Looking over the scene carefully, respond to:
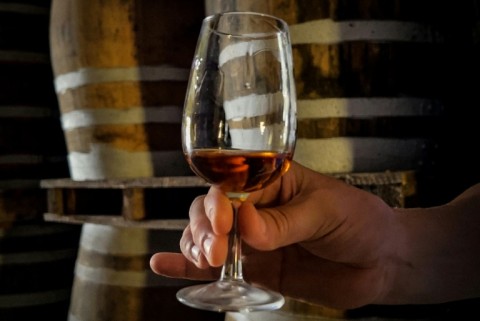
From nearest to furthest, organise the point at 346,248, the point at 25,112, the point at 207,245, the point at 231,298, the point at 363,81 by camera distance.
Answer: the point at 207,245, the point at 231,298, the point at 346,248, the point at 363,81, the point at 25,112

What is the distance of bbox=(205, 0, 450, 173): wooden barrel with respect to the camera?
4.61 feet

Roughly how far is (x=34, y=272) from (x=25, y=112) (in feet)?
2.08

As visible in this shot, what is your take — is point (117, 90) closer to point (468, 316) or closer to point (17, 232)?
point (17, 232)

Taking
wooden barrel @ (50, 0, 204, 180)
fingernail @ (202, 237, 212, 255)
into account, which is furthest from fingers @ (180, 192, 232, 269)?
wooden barrel @ (50, 0, 204, 180)

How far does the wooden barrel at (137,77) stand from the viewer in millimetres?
1891

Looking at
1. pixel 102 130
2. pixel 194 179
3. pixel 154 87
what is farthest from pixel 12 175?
pixel 194 179

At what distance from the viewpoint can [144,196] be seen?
1.72 meters

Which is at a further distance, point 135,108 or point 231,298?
point 135,108

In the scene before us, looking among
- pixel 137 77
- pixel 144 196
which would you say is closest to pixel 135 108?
pixel 137 77

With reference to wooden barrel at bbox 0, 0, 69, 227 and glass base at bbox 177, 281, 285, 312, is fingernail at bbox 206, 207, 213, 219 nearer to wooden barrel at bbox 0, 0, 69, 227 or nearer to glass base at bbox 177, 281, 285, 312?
glass base at bbox 177, 281, 285, 312

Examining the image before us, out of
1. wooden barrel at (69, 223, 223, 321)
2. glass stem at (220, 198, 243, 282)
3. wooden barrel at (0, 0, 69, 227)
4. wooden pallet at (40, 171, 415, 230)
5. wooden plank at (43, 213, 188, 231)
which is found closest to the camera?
glass stem at (220, 198, 243, 282)

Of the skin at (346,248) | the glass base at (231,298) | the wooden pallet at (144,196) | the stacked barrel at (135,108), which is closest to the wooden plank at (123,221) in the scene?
the wooden pallet at (144,196)

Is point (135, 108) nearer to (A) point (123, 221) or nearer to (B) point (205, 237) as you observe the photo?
(A) point (123, 221)

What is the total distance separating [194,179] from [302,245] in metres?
0.50
